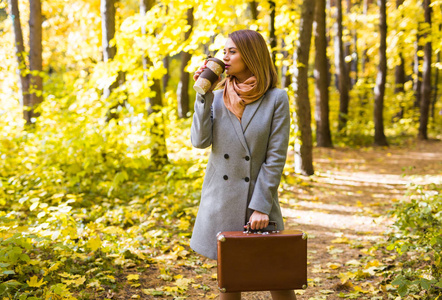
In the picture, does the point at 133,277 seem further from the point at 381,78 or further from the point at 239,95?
the point at 381,78

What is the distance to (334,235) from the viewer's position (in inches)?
225

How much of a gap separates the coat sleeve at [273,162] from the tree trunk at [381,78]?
12.2 meters

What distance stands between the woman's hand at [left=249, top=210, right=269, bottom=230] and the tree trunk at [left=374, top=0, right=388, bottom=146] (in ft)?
41.0

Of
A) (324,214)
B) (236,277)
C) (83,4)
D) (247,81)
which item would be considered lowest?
(324,214)

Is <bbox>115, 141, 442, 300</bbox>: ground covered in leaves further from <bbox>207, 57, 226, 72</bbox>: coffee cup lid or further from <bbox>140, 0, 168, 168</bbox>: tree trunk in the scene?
<bbox>140, 0, 168, 168</bbox>: tree trunk

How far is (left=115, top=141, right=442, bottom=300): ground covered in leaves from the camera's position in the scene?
3861 millimetres

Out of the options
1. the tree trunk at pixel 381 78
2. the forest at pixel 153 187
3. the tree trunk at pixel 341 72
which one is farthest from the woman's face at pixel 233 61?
the tree trunk at pixel 341 72

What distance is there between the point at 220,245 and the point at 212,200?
381 millimetres

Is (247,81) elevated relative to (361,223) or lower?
elevated

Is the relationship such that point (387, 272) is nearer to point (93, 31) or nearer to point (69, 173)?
Answer: point (69, 173)

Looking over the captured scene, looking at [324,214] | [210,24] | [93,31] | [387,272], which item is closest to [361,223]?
[324,214]

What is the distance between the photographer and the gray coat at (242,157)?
2500 millimetres

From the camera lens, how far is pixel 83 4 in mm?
15633

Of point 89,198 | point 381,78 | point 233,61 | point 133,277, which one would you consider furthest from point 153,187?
point 381,78
